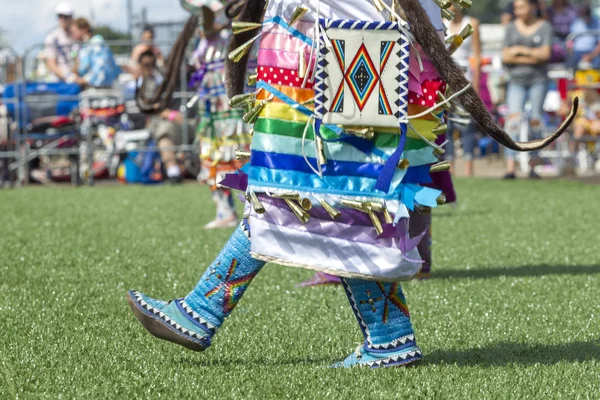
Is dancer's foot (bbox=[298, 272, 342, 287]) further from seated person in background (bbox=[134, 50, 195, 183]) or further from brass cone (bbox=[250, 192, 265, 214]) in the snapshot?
seated person in background (bbox=[134, 50, 195, 183])

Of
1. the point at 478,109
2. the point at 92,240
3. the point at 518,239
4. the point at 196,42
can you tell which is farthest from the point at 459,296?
the point at 196,42

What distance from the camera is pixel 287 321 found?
13.4 feet

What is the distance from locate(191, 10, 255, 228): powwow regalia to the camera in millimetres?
6793

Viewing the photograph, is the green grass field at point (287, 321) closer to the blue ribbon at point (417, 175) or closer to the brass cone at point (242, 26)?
the blue ribbon at point (417, 175)

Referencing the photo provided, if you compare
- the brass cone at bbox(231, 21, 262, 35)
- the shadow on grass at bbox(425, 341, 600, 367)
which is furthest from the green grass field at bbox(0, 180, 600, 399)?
the brass cone at bbox(231, 21, 262, 35)

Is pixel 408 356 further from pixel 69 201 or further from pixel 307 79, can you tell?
pixel 69 201

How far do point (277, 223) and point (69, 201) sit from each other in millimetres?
7513

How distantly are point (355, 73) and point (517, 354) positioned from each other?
1204mm

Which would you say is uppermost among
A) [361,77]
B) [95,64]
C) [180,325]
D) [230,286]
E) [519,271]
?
[361,77]

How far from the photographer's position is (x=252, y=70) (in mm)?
6184

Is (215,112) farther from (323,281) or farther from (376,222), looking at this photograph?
(376,222)

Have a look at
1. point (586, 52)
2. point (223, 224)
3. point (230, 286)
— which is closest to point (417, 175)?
point (230, 286)

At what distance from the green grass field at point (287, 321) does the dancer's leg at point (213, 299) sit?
12 cm

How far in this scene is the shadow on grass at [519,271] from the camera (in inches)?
210
